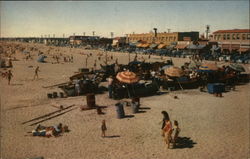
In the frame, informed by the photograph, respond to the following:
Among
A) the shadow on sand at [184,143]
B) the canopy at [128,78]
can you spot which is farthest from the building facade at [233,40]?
the shadow on sand at [184,143]

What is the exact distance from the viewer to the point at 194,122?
45.5ft

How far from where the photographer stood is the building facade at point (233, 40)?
5453 cm

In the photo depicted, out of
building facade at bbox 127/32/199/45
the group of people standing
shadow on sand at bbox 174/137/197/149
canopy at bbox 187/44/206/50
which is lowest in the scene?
shadow on sand at bbox 174/137/197/149

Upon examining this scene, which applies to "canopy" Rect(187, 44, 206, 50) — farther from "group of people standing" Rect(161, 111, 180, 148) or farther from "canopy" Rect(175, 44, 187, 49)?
"group of people standing" Rect(161, 111, 180, 148)

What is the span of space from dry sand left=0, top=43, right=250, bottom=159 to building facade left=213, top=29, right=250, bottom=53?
127ft

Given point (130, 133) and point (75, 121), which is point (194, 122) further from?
point (75, 121)

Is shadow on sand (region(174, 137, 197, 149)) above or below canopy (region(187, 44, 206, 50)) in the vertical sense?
below

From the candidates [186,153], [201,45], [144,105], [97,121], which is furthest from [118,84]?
[201,45]

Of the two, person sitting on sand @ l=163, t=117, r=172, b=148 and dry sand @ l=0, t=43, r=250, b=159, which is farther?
person sitting on sand @ l=163, t=117, r=172, b=148

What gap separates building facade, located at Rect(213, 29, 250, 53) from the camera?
5453cm

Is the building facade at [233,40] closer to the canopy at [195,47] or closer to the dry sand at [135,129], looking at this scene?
the canopy at [195,47]

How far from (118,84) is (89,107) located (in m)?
4.66

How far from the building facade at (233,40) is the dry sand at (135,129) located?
127 ft

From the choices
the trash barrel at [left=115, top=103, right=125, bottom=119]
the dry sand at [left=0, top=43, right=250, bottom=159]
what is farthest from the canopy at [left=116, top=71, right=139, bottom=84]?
the trash barrel at [left=115, top=103, right=125, bottom=119]
